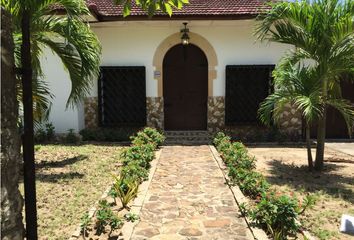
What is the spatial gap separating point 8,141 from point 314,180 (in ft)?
20.2

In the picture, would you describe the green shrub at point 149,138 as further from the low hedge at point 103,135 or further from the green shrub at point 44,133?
the green shrub at point 44,133

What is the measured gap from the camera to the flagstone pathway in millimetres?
4316

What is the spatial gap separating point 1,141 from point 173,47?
10.3 meters

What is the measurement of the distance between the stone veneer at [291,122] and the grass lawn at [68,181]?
5292mm

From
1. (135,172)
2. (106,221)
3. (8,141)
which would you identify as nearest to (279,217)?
(106,221)

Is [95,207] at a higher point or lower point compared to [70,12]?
lower

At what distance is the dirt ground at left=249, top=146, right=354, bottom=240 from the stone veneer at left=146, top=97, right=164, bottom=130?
313cm

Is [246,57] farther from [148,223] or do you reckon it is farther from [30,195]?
[30,195]

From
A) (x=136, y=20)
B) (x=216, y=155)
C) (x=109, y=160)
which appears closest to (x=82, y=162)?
(x=109, y=160)

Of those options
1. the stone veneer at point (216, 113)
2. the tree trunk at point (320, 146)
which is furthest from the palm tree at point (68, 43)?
the stone veneer at point (216, 113)

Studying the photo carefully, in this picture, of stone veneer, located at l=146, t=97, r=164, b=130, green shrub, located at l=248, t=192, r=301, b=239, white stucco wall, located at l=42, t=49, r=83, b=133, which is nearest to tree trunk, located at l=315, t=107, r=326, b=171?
green shrub, located at l=248, t=192, r=301, b=239

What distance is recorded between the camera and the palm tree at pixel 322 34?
22.1 ft

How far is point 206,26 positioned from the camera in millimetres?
11297

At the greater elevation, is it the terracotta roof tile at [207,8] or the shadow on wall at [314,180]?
the terracotta roof tile at [207,8]
